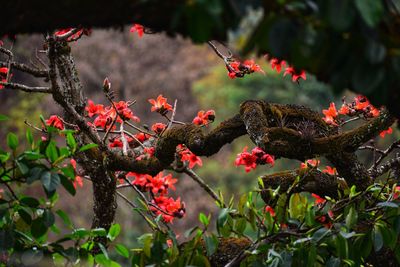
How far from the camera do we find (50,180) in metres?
1.90

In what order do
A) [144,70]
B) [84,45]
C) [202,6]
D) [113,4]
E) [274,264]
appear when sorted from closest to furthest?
[202,6] → [113,4] → [274,264] → [84,45] → [144,70]

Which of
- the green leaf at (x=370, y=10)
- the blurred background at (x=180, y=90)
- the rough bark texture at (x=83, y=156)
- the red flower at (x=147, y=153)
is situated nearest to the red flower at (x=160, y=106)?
the red flower at (x=147, y=153)

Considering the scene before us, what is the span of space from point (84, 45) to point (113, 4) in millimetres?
14955

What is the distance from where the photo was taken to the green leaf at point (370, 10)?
1362 millimetres

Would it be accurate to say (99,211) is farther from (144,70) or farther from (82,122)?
(144,70)

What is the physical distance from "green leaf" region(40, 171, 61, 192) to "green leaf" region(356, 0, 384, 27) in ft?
3.05

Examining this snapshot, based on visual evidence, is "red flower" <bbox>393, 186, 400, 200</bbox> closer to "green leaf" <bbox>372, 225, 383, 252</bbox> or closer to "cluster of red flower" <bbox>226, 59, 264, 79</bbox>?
"green leaf" <bbox>372, 225, 383, 252</bbox>

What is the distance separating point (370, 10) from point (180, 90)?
1648cm

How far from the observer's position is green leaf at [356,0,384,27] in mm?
1362

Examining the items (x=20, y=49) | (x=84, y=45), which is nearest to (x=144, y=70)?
(x=84, y=45)

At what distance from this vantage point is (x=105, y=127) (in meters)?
3.54

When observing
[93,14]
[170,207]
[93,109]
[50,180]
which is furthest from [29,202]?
[170,207]

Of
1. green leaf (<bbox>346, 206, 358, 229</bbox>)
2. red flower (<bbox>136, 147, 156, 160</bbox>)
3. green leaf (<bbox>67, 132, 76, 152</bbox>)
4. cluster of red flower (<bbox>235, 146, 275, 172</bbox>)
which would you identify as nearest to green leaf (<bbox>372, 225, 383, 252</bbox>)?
green leaf (<bbox>346, 206, 358, 229</bbox>)

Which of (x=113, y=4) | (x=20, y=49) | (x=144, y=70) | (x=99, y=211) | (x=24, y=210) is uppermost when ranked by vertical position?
(x=113, y=4)
